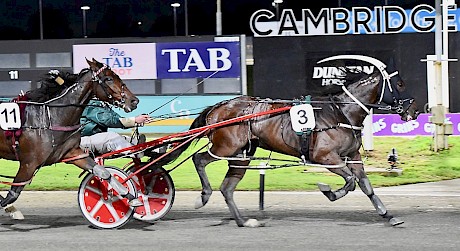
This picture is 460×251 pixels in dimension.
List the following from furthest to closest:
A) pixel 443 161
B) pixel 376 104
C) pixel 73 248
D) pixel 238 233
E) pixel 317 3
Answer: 1. pixel 317 3
2. pixel 443 161
3. pixel 376 104
4. pixel 238 233
5. pixel 73 248

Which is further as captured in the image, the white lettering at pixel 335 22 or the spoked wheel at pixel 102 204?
the white lettering at pixel 335 22

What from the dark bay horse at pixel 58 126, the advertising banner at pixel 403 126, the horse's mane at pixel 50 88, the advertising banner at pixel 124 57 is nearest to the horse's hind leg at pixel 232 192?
the dark bay horse at pixel 58 126

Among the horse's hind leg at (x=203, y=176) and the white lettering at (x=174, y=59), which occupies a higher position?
the white lettering at (x=174, y=59)

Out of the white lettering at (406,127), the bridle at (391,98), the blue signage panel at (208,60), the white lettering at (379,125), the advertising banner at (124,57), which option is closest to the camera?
the bridle at (391,98)

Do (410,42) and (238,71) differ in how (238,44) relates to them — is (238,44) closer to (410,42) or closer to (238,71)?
(238,71)

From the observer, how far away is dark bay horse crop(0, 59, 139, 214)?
934 centimetres

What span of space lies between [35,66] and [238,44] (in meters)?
4.99

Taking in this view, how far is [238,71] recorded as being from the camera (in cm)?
2028

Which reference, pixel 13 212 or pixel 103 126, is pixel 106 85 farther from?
pixel 13 212

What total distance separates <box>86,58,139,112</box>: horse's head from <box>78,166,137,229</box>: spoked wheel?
846 mm

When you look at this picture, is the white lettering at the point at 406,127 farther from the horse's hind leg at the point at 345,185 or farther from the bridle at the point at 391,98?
the horse's hind leg at the point at 345,185

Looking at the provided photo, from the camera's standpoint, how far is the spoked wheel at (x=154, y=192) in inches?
390

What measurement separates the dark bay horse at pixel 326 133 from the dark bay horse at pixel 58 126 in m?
1.29

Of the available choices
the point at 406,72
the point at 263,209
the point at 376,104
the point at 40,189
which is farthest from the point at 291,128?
the point at 406,72
